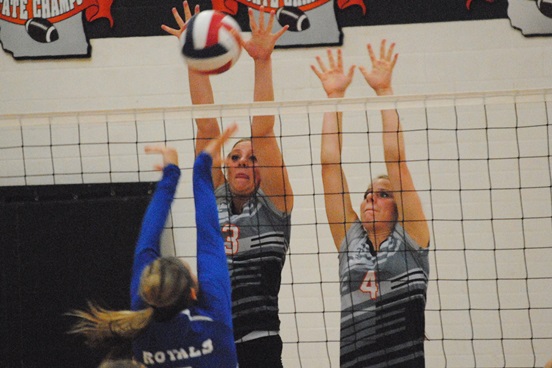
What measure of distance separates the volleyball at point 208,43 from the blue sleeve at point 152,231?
963 millimetres

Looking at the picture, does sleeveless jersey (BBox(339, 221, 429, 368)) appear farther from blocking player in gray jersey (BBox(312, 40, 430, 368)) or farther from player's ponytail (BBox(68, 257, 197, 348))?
player's ponytail (BBox(68, 257, 197, 348))

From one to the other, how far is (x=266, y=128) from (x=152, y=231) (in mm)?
1592

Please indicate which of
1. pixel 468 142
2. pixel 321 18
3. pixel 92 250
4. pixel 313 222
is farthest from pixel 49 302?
pixel 468 142

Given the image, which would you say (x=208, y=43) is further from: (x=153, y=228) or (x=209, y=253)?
(x=209, y=253)

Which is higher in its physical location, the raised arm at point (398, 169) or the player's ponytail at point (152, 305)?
the raised arm at point (398, 169)

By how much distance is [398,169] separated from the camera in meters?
4.32

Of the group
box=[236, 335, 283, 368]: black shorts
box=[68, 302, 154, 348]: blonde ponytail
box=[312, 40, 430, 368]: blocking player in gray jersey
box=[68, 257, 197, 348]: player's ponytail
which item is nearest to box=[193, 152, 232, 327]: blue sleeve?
box=[68, 257, 197, 348]: player's ponytail

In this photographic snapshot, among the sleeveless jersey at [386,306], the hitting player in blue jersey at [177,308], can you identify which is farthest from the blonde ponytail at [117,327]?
the sleeveless jersey at [386,306]

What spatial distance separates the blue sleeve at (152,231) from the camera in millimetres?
2986

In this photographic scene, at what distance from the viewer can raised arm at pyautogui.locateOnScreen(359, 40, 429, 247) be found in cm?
416

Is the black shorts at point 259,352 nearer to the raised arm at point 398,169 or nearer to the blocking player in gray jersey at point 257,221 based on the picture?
the blocking player in gray jersey at point 257,221

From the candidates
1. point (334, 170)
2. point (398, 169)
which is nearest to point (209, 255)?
point (334, 170)

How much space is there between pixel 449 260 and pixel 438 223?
276mm

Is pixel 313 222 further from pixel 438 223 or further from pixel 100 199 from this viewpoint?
pixel 100 199
